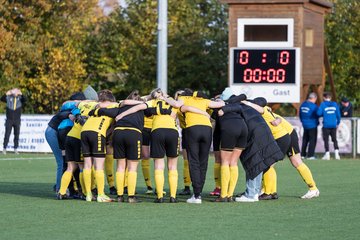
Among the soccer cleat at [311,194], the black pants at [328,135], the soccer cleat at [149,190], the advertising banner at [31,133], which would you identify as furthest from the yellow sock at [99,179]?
the advertising banner at [31,133]

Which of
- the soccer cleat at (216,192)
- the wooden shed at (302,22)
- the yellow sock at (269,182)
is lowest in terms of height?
the soccer cleat at (216,192)

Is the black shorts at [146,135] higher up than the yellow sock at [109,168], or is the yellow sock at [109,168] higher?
the black shorts at [146,135]

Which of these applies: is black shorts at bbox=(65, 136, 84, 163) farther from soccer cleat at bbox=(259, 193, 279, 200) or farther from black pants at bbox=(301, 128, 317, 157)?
black pants at bbox=(301, 128, 317, 157)

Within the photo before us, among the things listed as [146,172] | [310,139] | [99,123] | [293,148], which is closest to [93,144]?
[99,123]

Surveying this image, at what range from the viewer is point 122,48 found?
44.6 meters

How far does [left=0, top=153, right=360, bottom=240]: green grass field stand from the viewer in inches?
503

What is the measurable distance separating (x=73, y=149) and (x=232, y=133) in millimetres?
2480

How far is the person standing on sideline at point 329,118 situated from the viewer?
30891mm

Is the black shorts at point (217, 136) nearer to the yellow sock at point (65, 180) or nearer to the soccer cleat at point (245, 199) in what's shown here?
Result: the soccer cleat at point (245, 199)

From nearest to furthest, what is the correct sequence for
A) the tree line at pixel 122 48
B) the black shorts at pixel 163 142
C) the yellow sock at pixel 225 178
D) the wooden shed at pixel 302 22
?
the black shorts at pixel 163 142 → the yellow sock at pixel 225 178 → the wooden shed at pixel 302 22 → the tree line at pixel 122 48

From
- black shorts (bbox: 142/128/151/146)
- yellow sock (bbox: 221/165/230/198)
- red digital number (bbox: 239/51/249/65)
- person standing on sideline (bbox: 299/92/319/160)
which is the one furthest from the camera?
red digital number (bbox: 239/51/249/65)

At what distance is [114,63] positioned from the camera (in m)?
45.0

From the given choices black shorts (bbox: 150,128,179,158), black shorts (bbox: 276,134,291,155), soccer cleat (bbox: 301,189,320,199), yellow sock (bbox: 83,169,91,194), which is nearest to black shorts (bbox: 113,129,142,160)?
black shorts (bbox: 150,128,179,158)

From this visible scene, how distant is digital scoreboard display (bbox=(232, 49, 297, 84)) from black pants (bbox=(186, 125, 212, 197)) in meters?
16.8
